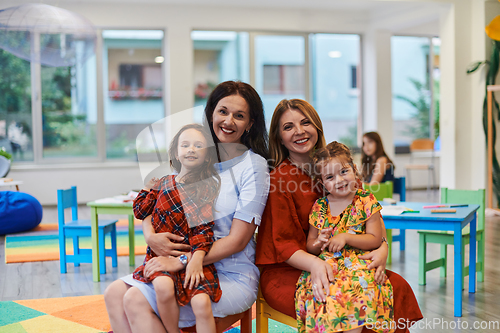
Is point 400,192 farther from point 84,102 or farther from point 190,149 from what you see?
point 84,102

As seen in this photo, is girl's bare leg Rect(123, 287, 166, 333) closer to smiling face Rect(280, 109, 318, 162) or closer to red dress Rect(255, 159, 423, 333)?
red dress Rect(255, 159, 423, 333)

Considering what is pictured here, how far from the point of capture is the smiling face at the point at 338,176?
170 centimetres

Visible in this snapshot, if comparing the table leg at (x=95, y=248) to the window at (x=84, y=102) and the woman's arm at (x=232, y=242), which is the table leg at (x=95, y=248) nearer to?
the woman's arm at (x=232, y=242)

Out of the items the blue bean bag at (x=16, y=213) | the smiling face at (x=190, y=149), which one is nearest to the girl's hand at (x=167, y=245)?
the smiling face at (x=190, y=149)

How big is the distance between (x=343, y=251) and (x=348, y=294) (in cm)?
20

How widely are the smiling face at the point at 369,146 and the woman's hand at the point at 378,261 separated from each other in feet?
9.68

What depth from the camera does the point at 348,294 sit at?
149cm

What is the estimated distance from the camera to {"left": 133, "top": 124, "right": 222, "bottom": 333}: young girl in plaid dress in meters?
1.52

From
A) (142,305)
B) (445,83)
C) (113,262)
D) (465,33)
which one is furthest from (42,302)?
(465,33)

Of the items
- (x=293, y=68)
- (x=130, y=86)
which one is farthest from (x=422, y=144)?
(x=130, y=86)

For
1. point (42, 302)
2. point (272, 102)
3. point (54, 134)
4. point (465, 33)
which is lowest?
point (42, 302)

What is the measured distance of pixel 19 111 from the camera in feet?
24.1

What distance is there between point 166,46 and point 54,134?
236 cm

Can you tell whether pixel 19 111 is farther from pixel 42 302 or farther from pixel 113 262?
pixel 42 302
